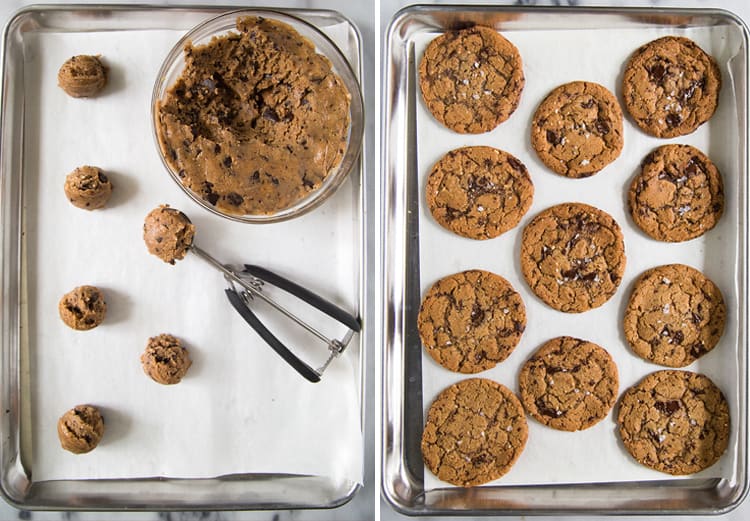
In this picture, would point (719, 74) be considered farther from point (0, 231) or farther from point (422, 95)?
point (0, 231)

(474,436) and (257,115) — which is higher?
(257,115)

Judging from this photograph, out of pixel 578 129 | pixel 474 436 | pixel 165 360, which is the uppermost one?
pixel 578 129

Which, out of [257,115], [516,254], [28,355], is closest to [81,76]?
[257,115]

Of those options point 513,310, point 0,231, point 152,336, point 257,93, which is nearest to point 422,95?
point 257,93

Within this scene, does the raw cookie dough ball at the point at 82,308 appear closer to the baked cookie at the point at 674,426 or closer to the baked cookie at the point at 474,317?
the baked cookie at the point at 474,317

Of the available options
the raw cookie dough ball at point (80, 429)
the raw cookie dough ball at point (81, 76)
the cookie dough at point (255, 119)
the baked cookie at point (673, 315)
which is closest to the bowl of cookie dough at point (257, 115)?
the cookie dough at point (255, 119)

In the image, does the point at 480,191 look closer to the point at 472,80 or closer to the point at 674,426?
the point at 472,80

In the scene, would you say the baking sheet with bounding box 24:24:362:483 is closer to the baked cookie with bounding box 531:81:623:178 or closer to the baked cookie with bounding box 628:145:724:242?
the baked cookie with bounding box 531:81:623:178
